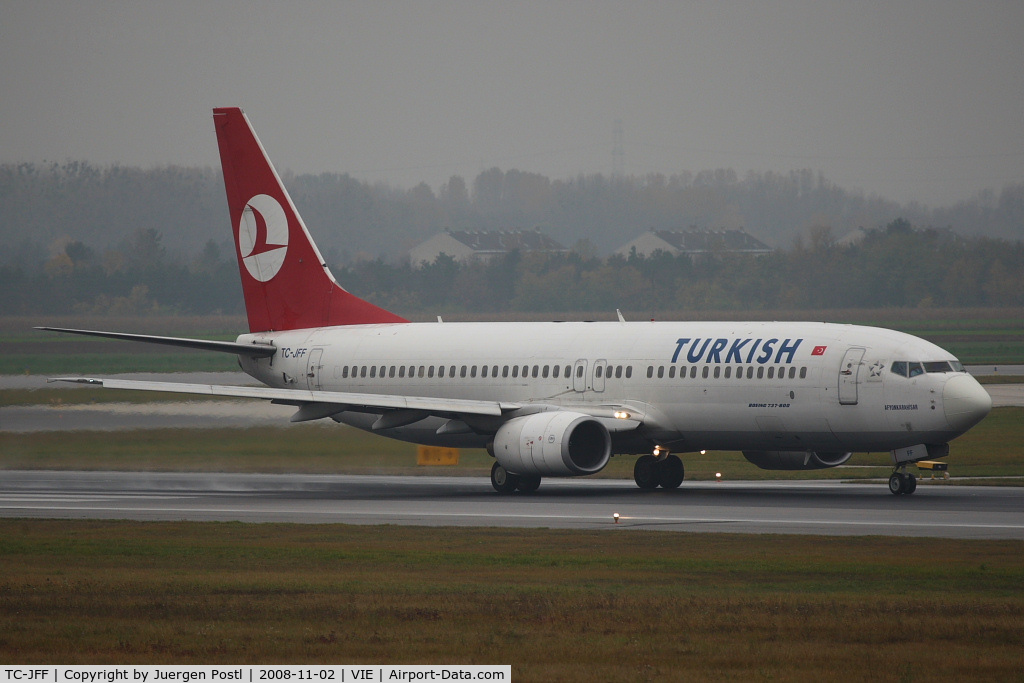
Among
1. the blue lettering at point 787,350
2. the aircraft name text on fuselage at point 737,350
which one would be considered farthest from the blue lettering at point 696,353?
the blue lettering at point 787,350

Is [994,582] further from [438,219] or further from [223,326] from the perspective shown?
[438,219]

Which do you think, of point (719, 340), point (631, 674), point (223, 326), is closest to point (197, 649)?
point (631, 674)

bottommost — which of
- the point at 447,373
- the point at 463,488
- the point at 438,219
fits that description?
the point at 463,488

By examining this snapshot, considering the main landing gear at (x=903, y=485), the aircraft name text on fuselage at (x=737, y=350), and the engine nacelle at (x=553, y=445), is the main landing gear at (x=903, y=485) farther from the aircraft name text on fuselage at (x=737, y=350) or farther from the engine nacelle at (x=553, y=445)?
the engine nacelle at (x=553, y=445)

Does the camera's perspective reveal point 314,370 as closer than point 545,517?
No

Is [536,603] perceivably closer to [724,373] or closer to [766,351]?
[724,373]

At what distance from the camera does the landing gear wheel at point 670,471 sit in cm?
3741

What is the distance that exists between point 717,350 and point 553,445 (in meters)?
4.43

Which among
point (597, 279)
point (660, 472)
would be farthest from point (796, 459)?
point (597, 279)

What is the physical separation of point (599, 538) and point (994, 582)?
7.39 meters

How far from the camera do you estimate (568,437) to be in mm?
34375

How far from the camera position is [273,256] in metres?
44.3

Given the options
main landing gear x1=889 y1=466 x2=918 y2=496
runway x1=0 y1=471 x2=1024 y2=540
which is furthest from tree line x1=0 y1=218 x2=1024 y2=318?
main landing gear x1=889 y1=466 x2=918 y2=496

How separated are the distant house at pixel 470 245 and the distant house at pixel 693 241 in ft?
27.8
